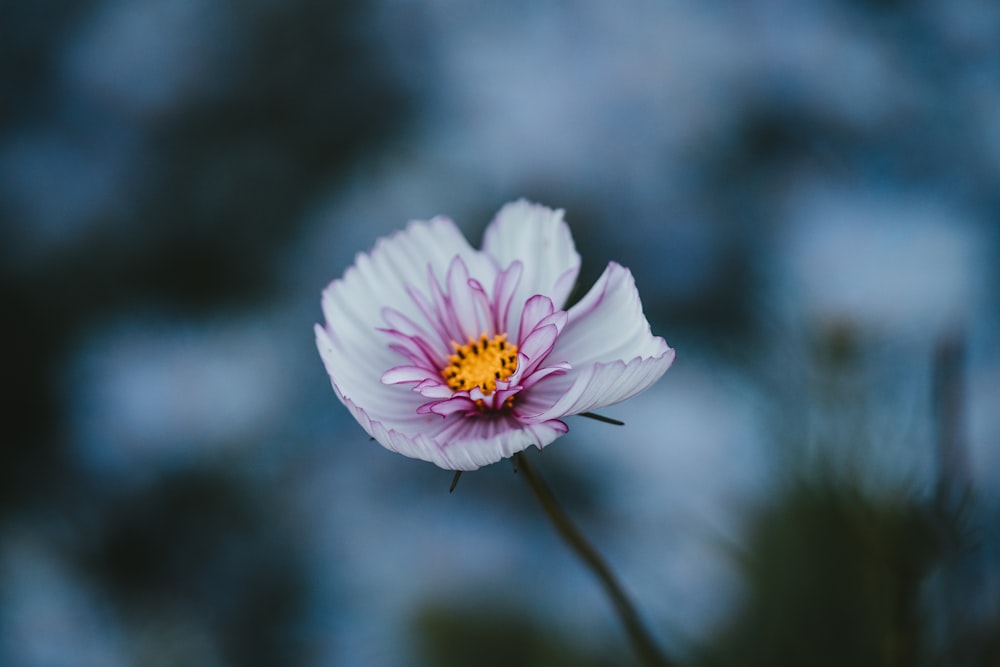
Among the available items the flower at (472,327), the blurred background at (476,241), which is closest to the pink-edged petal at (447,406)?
the flower at (472,327)

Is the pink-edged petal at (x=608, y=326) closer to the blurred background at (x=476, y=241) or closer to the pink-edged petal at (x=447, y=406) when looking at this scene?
the pink-edged petal at (x=447, y=406)

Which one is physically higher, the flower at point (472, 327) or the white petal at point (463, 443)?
the flower at point (472, 327)

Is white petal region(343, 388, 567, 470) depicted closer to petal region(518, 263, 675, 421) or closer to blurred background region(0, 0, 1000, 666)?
petal region(518, 263, 675, 421)

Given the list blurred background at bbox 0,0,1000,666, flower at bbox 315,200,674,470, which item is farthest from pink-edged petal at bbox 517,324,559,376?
blurred background at bbox 0,0,1000,666

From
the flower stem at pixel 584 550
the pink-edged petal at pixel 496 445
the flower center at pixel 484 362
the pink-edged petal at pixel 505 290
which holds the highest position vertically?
the pink-edged petal at pixel 505 290

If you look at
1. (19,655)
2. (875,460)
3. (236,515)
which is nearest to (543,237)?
(875,460)

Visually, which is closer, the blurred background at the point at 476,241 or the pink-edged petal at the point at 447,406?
the pink-edged petal at the point at 447,406
